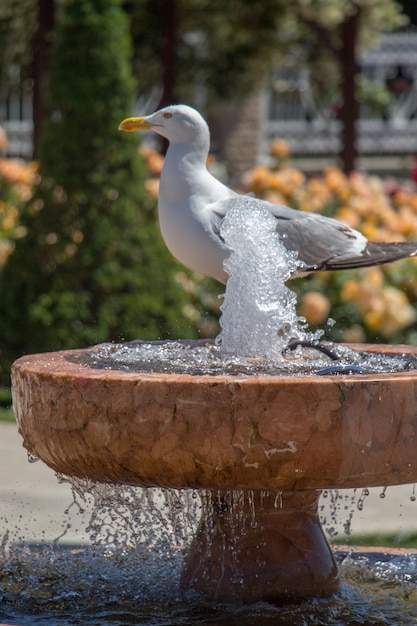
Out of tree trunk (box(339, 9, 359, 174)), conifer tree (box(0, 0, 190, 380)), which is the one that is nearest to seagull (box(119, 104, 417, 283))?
conifer tree (box(0, 0, 190, 380))

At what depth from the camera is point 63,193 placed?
7.20m

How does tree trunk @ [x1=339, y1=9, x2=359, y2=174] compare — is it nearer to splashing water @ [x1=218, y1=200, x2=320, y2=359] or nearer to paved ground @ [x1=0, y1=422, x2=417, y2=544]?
paved ground @ [x1=0, y1=422, x2=417, y2=544]

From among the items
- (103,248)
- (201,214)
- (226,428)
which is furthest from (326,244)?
(103,248)

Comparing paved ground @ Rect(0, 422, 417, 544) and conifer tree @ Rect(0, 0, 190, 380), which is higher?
conifer tree @ Rect(0, 0, 190, 380)

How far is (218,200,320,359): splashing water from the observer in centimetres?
346

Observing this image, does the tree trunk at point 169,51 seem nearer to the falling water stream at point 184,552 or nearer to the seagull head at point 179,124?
the seagull head at point 179,124

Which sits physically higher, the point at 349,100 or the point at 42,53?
the point at 42,53

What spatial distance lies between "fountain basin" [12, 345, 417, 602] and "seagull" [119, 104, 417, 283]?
0.84m

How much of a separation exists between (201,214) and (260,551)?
1.09m

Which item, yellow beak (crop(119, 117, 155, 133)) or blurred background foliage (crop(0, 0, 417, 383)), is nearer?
yellow beak (crop(119, 117, 155, 133))

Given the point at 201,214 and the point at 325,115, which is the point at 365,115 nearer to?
the point at 325,115

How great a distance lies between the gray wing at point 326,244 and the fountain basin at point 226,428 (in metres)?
1.25

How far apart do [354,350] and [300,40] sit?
418 inches

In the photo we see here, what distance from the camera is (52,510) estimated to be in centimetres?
503
